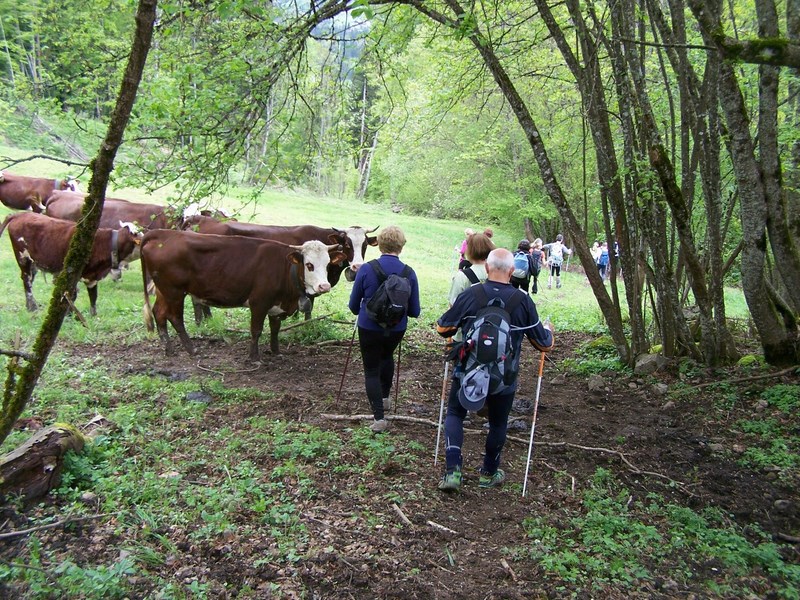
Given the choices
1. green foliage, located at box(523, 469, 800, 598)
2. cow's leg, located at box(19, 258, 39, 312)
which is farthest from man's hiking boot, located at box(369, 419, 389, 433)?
cow's leg, located at box(19, 258, 39, 312)

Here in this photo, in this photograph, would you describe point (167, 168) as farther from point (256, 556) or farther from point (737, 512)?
A: point (737, 512)

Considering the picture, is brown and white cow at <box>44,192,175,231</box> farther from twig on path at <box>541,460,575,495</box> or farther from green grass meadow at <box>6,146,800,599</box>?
twig on path at <box>541,460,575,495</box>

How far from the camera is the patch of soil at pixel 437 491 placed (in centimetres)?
361

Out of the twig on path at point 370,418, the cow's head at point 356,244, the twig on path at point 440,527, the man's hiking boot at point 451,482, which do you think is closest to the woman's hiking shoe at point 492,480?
the man's hiking boot at point 451,482

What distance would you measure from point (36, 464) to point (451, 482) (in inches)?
117

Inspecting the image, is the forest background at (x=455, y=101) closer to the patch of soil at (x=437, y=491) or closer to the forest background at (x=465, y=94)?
the forest background at (x=465, y=94)

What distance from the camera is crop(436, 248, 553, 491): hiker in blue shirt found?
15.3ft

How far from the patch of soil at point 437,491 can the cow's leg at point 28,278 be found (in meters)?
2.85

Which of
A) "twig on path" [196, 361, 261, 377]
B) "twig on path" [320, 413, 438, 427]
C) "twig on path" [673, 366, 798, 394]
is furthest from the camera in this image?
"twig on path" [196, 361, 261, 377]

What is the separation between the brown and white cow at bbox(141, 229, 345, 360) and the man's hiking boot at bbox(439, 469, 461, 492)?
164 inches

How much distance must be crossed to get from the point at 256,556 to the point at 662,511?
9.78 ft

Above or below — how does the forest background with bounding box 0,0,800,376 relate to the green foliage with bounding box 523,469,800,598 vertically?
above

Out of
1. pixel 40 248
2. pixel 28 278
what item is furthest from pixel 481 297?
pixel 28 278

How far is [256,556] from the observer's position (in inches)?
146
